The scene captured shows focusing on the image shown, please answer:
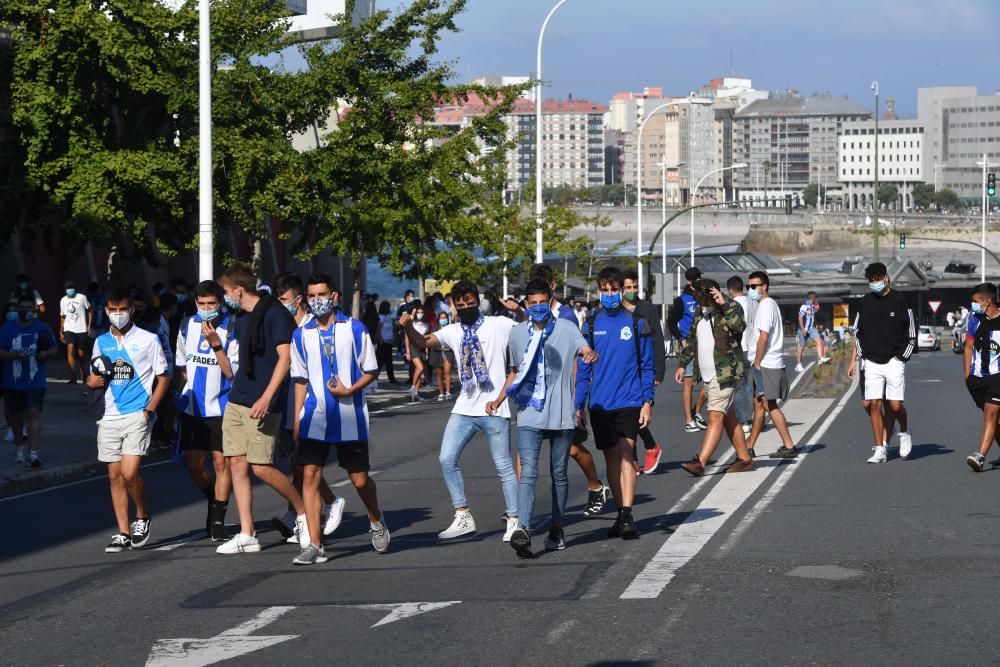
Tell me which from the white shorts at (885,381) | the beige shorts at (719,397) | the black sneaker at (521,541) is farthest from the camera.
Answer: the white shorts at (885,381)

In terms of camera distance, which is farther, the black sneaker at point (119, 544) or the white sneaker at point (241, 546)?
the black sneaker at point (119, 544)

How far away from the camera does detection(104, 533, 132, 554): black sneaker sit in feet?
Result: 33.8

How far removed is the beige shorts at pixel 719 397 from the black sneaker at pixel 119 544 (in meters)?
5.28

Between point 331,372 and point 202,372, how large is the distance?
52.6 inches

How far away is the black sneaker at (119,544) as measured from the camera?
33.8 feet

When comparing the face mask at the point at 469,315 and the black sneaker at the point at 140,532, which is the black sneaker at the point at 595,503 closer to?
the face mask at the point at 469,315

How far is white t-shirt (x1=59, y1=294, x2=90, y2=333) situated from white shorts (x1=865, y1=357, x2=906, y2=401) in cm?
1415

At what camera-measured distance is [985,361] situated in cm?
1392

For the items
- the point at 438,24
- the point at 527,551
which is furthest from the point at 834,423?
the point at 438,24

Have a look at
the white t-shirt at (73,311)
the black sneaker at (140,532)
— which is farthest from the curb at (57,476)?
the white t-shirt at (73,311)

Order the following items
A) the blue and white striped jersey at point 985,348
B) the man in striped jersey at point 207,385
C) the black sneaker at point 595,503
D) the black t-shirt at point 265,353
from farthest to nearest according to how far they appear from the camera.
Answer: the blue and white striped jersey at point 985,348 → the black sneaker at point 595,503 → the man in striped jersey at point 207,385 → the black t-shirt at point 265,353

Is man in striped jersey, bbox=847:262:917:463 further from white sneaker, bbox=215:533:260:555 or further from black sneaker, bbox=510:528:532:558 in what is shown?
white sneaker, bbox=215:533:260:555

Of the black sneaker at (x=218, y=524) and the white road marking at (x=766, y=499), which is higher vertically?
the black sneaker at (x=218, y=524)

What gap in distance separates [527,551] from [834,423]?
10.6 m
